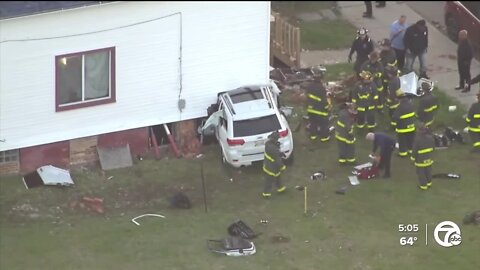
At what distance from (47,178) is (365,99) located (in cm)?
678

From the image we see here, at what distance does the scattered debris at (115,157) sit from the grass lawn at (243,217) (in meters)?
0.17

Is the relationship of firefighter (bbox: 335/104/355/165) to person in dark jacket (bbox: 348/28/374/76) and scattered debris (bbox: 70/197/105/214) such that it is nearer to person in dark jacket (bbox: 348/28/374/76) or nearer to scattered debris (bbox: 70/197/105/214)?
person in dark jacket (bbox: 348/28/374/76)

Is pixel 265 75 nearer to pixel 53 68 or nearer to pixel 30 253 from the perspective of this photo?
pixel 53 68

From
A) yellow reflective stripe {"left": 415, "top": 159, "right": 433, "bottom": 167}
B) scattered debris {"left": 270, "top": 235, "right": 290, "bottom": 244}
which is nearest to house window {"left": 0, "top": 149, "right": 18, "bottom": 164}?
scattered debris {"left": 270, "top": 235, "right": 290, "bottom": 244}

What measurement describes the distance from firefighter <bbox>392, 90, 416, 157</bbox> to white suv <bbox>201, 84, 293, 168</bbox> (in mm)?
2161

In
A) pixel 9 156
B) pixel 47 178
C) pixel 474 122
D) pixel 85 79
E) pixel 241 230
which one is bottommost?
pixel 241 230

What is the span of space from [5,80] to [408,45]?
31.1 feet

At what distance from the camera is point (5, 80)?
2172cm

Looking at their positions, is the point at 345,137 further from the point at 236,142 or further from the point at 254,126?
the point at 236,142

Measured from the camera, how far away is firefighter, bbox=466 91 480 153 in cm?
2259

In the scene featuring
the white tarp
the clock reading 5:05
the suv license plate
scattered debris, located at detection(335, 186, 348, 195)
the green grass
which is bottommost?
the clock reading 5:05

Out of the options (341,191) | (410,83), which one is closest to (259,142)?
(341,191)

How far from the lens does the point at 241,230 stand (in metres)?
20.1

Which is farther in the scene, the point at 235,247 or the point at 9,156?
the point at 9,156
